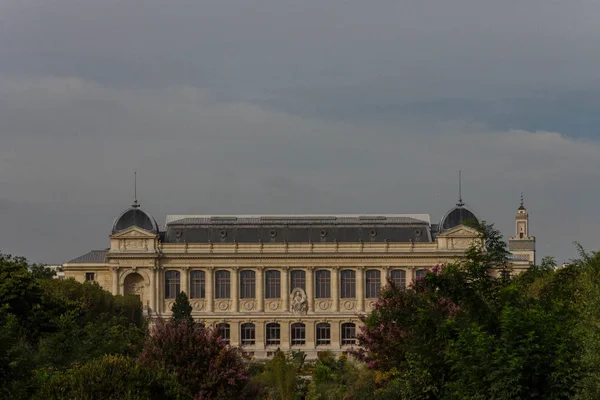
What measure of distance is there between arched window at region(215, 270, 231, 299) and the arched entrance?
7.34 m

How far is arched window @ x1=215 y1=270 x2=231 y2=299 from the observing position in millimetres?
122750

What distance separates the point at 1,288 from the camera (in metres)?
73.5

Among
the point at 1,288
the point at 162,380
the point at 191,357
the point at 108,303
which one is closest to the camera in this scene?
the point at 162,380

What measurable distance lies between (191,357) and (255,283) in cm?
7124

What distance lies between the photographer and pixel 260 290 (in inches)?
4820

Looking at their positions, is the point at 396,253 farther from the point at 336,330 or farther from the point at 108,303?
the point at 108,303

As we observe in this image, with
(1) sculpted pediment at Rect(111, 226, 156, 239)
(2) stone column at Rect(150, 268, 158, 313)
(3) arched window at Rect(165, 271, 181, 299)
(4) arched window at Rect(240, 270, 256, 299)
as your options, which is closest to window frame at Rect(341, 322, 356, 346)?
(4) arched window at Rect(240, 270, 256, 299)

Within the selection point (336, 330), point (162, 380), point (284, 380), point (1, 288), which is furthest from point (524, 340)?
point (336, 330)

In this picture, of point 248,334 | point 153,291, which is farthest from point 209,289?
point 248,334

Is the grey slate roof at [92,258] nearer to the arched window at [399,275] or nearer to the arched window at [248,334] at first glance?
the arched window at [248,334]

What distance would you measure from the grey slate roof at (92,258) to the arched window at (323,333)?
74.8 ft

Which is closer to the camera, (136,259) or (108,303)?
(108,303)

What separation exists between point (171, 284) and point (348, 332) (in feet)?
59.2

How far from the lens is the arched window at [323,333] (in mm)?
122062
